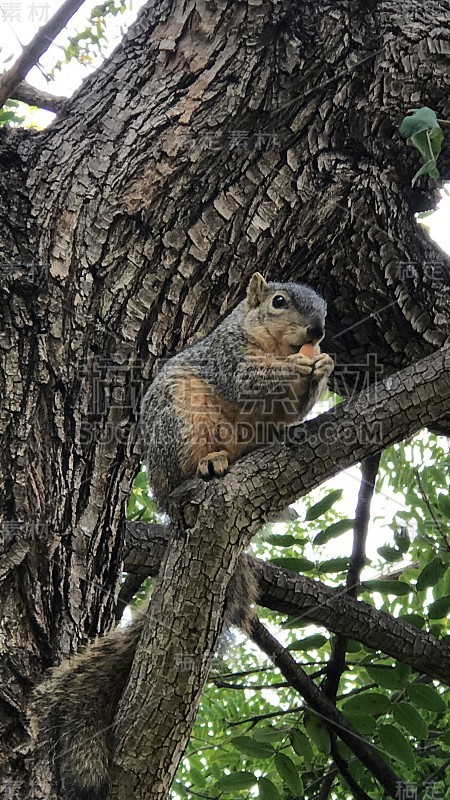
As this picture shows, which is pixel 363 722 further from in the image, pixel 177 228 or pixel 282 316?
pixel 177 228

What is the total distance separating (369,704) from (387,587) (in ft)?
1.08

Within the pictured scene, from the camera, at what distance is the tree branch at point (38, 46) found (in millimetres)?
1916

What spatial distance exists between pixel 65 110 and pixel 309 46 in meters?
0.74

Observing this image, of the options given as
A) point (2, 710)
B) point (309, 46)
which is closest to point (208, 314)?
point (309, 46)

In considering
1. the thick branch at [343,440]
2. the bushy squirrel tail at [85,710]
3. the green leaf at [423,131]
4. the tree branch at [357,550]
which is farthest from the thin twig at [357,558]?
the green leaf at [423,131]

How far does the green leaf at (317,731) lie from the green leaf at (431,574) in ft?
1.62

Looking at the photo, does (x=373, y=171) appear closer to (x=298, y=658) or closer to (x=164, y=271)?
(x=164, y=271)

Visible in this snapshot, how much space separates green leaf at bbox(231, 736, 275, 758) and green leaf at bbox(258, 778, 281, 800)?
0.22 ft

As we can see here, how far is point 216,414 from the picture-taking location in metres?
2.16

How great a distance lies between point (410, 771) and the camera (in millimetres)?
2420

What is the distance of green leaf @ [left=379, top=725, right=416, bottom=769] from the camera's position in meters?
2.25

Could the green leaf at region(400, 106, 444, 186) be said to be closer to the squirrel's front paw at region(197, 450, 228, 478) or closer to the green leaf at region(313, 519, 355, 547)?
the squirrel's front paw at region(197, 450, 228, 478)

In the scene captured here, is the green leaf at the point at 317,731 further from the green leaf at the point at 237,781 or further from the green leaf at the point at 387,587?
the green leaf at the point at 387,587

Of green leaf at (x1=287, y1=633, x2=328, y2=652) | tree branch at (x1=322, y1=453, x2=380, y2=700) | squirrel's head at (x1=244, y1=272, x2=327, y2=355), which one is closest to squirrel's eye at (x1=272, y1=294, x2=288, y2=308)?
squirrel's head at (x1=244, y1=272, x2=327, y2=355)
